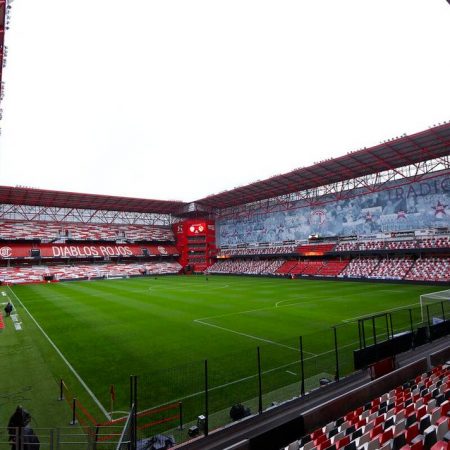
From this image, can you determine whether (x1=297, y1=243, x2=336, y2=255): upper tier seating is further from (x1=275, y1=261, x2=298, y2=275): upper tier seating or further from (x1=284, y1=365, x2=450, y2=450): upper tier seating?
(x1=284, y1=365, x2=450, y2=450): upper tier seating

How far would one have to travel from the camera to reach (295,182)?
182ft

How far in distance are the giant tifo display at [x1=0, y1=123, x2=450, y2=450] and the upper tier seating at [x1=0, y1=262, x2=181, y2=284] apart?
0.52 metres

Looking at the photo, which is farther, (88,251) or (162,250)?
(162,250)

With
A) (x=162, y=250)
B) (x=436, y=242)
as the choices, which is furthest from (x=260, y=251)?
(x=436, y=242)

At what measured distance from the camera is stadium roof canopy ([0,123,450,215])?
39188 millimetres

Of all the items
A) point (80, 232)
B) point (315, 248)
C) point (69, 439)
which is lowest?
point (69, 439)

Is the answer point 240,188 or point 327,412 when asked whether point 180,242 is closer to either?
point 240,188

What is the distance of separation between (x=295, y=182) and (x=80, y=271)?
45.8 metres

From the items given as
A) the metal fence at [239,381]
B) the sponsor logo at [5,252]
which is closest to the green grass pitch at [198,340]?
the metal fence at [239,381]

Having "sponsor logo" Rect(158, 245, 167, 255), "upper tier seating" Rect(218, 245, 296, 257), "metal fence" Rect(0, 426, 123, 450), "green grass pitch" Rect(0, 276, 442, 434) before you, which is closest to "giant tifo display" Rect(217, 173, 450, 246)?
"upper tier seating" Rect(218, 245, 296, 257)

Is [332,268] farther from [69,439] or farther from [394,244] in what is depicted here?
[69,439]

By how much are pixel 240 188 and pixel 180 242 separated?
2944 centimetres

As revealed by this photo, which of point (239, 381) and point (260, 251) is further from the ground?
point (260, 251)

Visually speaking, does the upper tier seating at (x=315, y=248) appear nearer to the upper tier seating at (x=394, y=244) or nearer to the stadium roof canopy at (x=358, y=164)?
the upper tier seating at (x=394, y=244)
